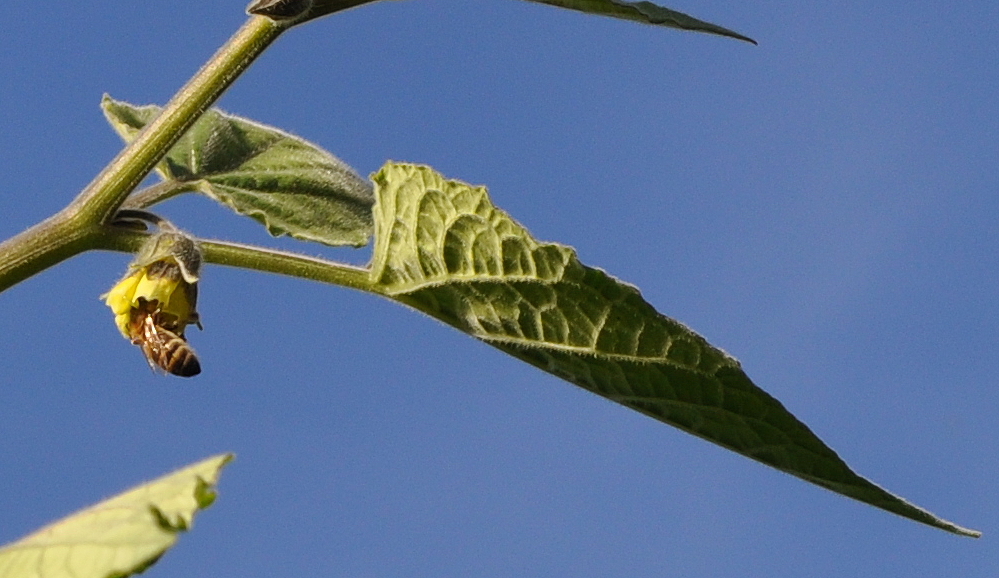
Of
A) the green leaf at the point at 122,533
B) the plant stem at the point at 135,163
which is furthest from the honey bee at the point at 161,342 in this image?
the green leaf at the point at 122,533

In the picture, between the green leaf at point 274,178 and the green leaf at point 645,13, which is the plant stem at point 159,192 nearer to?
the green leaf at point 274,178

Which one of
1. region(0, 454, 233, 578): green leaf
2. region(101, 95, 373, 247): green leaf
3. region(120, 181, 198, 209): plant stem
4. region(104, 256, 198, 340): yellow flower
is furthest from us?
region(101, 95, 373, 247): green leaf

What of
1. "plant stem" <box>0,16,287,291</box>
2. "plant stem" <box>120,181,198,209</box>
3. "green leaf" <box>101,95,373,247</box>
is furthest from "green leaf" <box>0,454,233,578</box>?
"green leaf" <box>101,95,373,247</box>

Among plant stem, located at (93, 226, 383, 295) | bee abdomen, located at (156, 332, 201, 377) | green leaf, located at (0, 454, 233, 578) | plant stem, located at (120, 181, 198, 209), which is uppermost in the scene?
plant stem, located at (120, 181, 198, 209)

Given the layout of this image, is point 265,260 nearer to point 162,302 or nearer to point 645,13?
point 162,302

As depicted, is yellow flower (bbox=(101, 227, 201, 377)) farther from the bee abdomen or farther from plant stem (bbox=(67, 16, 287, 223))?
plant stem (bbox=(67, 16, 287, 223))

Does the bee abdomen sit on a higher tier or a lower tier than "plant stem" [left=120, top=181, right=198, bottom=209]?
lower

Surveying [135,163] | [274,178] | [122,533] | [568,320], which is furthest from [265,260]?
[122,533]
